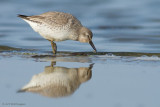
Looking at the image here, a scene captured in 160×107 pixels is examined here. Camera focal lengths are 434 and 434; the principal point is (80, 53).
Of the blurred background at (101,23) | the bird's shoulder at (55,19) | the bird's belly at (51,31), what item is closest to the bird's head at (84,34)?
the bird's shoulder at (55,19)

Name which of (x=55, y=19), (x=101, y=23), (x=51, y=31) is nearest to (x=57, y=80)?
(x=51, y=31)

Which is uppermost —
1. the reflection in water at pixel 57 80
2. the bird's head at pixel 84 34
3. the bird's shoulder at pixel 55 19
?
the bird's shoulder at pixel 55 19

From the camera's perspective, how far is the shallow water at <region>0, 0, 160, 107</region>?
5.98 metres

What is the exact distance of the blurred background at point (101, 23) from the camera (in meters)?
11.1

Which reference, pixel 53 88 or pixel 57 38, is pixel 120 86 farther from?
pixel 57 38


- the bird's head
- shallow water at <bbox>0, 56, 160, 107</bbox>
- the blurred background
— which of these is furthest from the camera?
the blurred background

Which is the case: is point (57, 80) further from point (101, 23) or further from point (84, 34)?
point (101, 23)

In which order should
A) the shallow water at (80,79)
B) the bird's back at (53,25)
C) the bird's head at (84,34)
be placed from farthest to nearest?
the bird's head at (84,34) < the bird's back at (53,25) < the shallow water at (80,79)

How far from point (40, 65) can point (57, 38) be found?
1.35 metres

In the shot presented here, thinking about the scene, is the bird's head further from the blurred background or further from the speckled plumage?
the blurred background

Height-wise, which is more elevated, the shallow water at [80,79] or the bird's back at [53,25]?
the bird's back at [53,25]

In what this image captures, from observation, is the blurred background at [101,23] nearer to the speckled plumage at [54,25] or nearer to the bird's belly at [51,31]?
the speckled plumage at [54,25]

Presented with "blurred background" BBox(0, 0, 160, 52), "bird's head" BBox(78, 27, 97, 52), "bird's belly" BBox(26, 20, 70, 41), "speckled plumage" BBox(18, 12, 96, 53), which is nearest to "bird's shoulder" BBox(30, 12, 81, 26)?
"speckled plumage" BBox(18, 12, 96, 53)

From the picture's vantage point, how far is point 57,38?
9102 millimetres
